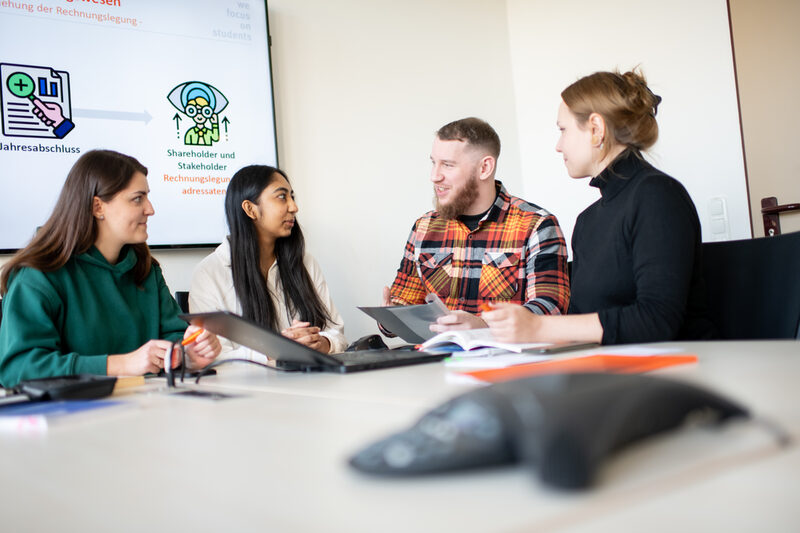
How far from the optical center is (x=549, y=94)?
3.72 meters

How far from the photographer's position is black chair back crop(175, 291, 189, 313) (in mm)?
2500

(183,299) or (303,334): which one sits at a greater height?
(183,299)

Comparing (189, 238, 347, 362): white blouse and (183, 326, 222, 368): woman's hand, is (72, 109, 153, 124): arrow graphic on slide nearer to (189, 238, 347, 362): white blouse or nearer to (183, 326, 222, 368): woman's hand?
(189, 238, 347, 362): white blouse

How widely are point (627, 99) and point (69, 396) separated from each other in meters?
1.44

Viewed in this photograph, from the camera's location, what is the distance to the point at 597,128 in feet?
5.84

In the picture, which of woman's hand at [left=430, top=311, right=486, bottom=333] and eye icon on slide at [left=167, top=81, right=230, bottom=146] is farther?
eye icon on slide at [left=167, top=81, right=230, bottom=146]

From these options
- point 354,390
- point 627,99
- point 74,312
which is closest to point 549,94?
point 627,99

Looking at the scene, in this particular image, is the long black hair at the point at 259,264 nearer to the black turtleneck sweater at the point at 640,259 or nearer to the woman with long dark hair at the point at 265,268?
the woman with long dark hair at the point at 265,268

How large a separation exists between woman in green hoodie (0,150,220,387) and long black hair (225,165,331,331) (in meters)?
0.41

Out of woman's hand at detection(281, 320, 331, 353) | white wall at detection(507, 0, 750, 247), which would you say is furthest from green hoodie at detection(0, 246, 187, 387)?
white wall at detection(507, 0, 750, 247)

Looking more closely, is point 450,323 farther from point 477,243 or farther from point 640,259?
point 477,243

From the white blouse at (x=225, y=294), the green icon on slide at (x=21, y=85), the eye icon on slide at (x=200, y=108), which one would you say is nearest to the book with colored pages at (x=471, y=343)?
the white blouse at (x=225, y=294)

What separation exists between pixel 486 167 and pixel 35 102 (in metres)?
1.69

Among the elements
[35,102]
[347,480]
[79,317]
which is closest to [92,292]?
[79,317]
